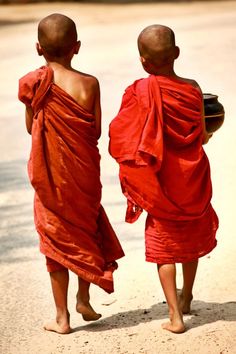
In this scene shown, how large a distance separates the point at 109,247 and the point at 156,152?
63 cm

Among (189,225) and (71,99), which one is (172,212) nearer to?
(189,225)

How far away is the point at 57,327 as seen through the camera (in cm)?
514

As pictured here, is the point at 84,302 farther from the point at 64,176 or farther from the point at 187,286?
the point at 64,176

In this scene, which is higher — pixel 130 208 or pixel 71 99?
pixel 71 99

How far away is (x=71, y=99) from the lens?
15.9ft

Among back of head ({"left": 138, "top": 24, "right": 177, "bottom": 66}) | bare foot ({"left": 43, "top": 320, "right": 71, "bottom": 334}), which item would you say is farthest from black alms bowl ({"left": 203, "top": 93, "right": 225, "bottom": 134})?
bare foot ({"left": 43, "top": 320, "right": 71, "bottom": 334})

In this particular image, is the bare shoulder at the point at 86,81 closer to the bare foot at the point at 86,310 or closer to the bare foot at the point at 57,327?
the bare foot at the point at 86,310

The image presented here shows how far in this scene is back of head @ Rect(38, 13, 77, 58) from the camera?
486 centimetres

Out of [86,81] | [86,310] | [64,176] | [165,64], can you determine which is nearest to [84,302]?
[86,310]

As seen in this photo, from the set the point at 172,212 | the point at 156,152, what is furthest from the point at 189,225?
the point at 156,152

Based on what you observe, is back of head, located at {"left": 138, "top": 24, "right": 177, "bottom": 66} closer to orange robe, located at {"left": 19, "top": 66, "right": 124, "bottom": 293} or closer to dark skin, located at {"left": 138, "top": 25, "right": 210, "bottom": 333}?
dark skin, located at {"left": 138, "top": 25, "right": 210, "bottom": 333}

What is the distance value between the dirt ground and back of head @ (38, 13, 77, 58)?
55.3 inches

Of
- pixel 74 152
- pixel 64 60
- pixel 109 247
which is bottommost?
pixel 109 247

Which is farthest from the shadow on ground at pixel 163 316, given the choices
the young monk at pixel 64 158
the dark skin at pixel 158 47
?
the dark skin at pixel 158 47
